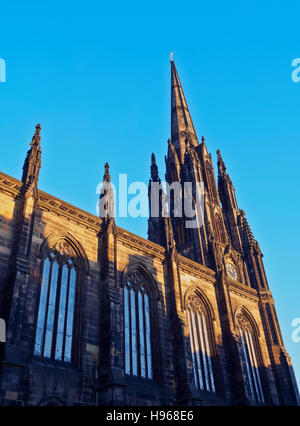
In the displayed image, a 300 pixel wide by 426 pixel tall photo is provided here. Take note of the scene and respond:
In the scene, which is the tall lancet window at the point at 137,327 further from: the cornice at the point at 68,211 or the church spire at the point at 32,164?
the church spire at the point at 32,164

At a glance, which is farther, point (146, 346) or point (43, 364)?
point (146, 346)

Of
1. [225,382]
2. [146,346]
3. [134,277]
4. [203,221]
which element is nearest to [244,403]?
[225,382]

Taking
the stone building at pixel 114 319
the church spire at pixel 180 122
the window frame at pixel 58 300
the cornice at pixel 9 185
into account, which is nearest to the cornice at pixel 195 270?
the stone building at pixel 114 319

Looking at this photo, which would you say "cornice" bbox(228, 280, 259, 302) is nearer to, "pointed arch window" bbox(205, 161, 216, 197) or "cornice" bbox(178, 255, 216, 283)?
"cornice" bbox(178, 255, 216, 283)

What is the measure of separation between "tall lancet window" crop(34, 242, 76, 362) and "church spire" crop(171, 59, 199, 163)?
1185 inches

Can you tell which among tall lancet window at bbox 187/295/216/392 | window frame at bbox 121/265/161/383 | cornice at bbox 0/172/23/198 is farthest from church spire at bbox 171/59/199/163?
cornice at bbox 0/172/23/198

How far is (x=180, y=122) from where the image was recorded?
53.0 meters

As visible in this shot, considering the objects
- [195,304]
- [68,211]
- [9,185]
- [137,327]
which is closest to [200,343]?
[195,304]

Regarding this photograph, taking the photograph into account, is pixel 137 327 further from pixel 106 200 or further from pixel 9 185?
pixel 9 185

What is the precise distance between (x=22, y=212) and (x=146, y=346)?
31.0 ft

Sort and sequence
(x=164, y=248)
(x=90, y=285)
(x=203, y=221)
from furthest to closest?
(x=203, y=221)
(x=164, y=248)
(x=90, y=285)

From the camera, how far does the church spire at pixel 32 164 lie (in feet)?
63.3
